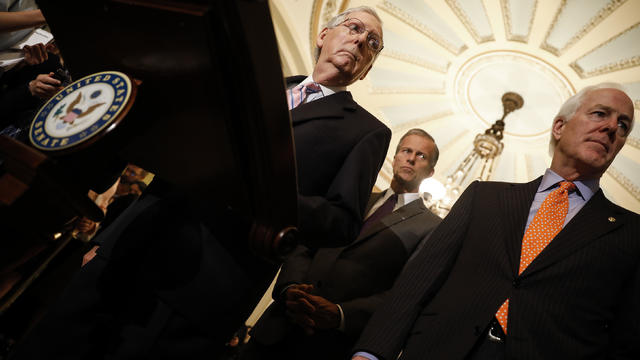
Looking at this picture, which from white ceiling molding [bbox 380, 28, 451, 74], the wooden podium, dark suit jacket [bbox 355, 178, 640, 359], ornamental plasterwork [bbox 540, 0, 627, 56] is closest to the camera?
the wooden podium

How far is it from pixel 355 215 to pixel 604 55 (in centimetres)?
639

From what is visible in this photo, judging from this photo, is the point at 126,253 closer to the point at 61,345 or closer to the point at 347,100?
the point at 61,345

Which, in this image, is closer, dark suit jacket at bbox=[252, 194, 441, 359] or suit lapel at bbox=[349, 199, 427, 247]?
dark suit jacket at bbox=[252, 194, 441, 359]

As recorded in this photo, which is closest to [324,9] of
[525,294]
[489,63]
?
[489,63]

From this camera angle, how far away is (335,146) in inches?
41.1

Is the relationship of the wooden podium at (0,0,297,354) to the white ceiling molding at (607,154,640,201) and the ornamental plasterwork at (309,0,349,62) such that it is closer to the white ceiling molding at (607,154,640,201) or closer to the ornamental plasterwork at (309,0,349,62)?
the ornamental plasterwork at (309,0,349,62)

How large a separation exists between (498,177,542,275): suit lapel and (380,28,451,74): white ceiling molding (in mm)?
5127

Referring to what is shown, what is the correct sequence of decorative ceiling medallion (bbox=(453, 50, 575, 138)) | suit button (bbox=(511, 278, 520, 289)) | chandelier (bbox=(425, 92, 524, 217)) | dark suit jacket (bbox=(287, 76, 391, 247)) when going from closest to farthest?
1. dark suit jacket (bbox=(287, 76, 391, 247))
2. suit button (bbox=(511, 278, 520, 289))
3. chandelier (bbox=(425, 92, 524, 217))
4. decorative ceiling medallion (bbox=(453, 50, 575, 138))

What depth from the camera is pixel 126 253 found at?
76cm

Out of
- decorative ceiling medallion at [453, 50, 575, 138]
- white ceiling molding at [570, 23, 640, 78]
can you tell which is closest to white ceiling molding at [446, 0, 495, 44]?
decorative ceiling medallion at [453, 50, 575, 138]

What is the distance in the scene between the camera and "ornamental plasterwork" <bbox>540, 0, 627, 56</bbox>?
188 inches

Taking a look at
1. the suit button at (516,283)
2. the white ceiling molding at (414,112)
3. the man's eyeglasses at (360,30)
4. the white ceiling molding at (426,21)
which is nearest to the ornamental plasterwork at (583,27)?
the white ceiling molding at (426,21)

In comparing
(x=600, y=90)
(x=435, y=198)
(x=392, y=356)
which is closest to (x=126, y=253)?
(x=392, y=356)

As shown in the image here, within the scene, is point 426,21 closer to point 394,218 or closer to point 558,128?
point 558,128
